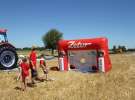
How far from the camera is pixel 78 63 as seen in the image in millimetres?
21953

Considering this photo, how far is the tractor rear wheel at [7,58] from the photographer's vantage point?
60.5ft

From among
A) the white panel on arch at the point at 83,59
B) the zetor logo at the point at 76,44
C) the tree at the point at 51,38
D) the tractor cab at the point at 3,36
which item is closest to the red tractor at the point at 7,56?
the tractor cab at the point at 3,36

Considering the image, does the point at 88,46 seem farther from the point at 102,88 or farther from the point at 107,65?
the point at 102,88

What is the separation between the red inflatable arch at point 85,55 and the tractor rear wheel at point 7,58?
13.3 ft

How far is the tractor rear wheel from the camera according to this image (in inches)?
726

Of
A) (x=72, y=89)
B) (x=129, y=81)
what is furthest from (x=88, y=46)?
(x=72, y=89)

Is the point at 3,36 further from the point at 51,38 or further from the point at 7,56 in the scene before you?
the point at 51,38

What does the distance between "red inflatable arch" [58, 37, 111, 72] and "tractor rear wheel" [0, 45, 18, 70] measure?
13.3ft

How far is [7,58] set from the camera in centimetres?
1881

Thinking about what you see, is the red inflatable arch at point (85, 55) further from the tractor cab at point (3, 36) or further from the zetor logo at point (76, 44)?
the tractor cab at point (3, 36)

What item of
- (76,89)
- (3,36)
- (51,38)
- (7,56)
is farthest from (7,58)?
(51,38)

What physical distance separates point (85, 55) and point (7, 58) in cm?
530

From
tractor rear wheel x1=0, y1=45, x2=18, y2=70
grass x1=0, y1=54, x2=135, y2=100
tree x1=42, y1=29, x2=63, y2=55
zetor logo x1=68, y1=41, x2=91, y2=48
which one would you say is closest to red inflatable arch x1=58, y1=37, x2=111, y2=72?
zetor logo x1=68, y1=41, x2=91, y2=48

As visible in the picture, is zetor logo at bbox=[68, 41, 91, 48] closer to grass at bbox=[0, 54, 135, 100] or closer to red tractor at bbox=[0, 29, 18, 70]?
grass at bbox=[0, 54, 135, 100]
